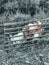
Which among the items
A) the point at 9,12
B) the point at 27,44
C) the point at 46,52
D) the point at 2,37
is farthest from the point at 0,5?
the point at 46,52

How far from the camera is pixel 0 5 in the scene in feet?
19.7

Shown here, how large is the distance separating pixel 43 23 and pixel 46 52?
85cm

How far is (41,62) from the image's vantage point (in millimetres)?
4668

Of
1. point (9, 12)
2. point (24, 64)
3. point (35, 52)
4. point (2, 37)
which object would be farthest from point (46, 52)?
point (9, 12)

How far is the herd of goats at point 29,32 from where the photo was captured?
5121 mm

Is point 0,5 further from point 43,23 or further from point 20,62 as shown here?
point 20,62

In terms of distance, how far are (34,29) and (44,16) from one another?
736 mm

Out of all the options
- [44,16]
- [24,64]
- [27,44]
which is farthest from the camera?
[44,16]

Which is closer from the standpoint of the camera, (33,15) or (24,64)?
(24,64)

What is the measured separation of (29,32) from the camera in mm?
5168

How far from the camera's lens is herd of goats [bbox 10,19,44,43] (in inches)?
202

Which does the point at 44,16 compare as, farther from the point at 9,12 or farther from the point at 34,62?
the point at 34,62

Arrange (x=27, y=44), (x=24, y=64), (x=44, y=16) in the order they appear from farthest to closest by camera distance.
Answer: (x=44, y=16) < (x=27, y=44) < (x=24, y=64)

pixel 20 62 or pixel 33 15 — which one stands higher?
pixel 33 15
